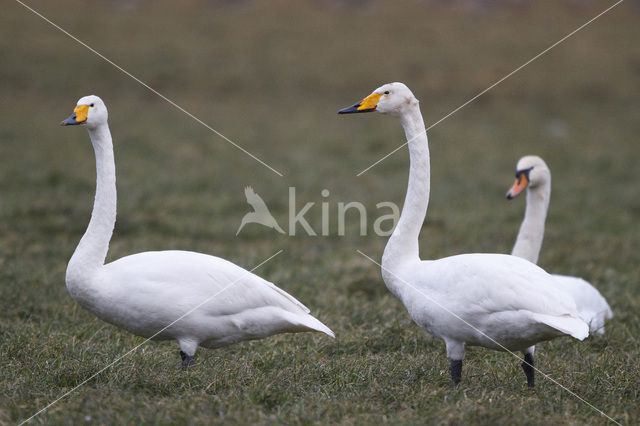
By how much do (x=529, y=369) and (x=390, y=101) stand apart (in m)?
1.87

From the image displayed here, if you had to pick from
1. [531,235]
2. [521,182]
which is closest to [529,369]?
[531,235]

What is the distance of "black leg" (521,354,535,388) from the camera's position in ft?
14.6

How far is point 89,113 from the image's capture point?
474 centimetres

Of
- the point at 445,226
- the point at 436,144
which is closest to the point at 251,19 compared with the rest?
the point at 436,144

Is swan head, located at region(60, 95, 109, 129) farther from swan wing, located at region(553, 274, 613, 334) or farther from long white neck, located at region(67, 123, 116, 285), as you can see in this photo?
swan wing, located at region(553, 274, 613, 334)

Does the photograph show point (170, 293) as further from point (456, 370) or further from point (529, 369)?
point (529, 369)

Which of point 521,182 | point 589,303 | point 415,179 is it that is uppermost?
point 415,179

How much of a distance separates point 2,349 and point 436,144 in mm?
10993

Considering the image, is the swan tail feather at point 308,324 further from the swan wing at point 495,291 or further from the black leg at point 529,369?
the black leg at point 529,369

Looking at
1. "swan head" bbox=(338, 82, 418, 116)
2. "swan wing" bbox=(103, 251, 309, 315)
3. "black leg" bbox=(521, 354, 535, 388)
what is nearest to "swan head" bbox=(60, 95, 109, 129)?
"swan wing" bbox=(103, 251, 309, 315)

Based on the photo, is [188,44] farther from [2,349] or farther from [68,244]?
[2,349]

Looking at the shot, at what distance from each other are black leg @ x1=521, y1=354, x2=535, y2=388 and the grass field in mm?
117

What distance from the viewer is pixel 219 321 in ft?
14.9

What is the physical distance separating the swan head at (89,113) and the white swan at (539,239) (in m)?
3.38
